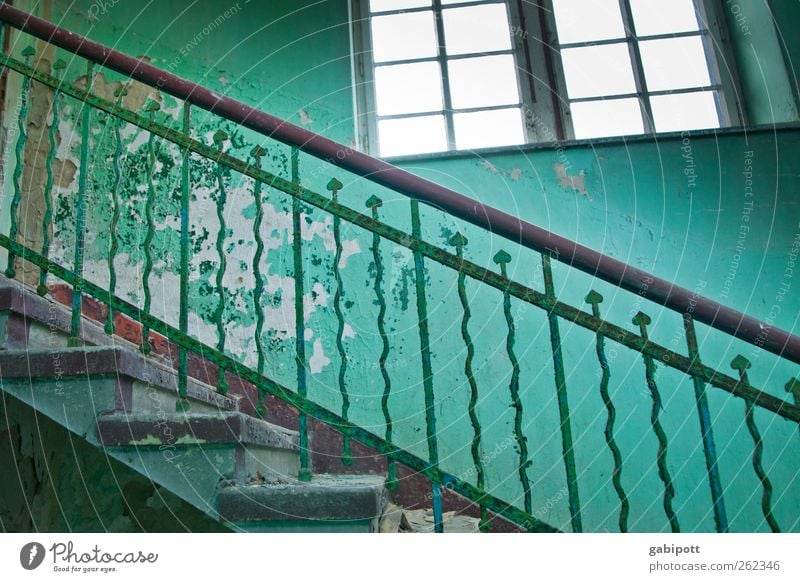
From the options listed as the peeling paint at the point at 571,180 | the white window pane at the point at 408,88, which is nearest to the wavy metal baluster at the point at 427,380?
the peeling paint at the point at 571,180

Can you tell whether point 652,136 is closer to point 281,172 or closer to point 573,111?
point 573,111

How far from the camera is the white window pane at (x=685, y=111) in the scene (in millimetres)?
3312

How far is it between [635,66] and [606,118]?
395 millimetres

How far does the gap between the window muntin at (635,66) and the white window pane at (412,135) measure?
28.2 inches

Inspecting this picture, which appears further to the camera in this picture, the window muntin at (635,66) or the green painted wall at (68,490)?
the window muntin at (635,66)

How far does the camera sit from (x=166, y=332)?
1.68 metres

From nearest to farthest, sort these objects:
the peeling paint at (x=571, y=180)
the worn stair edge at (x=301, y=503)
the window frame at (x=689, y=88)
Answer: the worn stair edge at (x=301, y=503), the peeling paint at (x=571, y=180), the window frame at (x=689, y=88)

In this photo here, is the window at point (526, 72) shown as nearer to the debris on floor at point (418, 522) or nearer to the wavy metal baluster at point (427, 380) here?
the wavy metal baluster at point (427, 380)

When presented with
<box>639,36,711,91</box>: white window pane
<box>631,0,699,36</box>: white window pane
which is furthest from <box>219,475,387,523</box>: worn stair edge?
<box>631,0,699,36</box>: white window pane

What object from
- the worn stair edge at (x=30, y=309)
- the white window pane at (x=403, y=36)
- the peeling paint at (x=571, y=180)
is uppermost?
the white window pane at (x=403, y=36)

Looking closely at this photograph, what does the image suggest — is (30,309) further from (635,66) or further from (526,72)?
(635,66)

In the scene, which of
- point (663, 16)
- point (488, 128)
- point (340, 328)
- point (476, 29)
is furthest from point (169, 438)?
point (663, 16)

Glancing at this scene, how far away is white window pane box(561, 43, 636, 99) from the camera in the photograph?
3.41 metres
